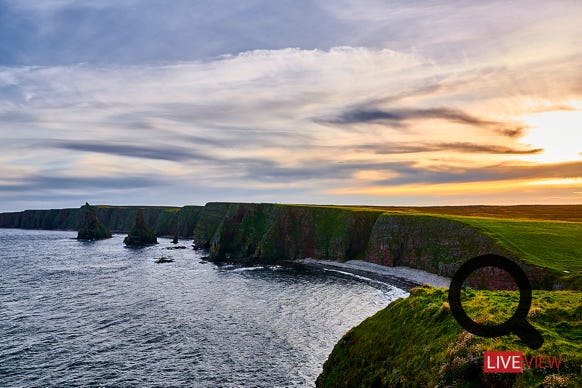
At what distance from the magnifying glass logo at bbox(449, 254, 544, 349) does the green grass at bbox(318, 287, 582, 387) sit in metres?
0.47

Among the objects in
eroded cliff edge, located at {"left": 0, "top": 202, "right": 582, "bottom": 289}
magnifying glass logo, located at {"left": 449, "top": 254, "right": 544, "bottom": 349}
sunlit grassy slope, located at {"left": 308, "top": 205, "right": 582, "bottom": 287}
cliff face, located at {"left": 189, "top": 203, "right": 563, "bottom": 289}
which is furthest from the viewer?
cliff face, located at {"left": 189, "top": 203, "right": 563, "bottom": 289}

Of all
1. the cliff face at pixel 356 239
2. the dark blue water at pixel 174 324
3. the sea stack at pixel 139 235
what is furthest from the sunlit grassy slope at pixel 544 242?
the sea stack at pixel 139 235

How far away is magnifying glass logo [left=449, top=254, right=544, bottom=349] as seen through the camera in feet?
58.1

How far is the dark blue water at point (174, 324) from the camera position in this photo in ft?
132

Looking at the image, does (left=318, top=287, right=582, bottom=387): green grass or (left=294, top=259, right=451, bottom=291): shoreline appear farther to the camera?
(left=294, top=259, right=451, bottom=291): shoreline

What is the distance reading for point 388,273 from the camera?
105 meters

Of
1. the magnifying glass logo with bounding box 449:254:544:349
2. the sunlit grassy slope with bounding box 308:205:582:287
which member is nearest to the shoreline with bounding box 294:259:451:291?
the sunlit grassy slope with bounding box 308:205:582:287

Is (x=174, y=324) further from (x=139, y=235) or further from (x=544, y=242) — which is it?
(x=139, y=235)

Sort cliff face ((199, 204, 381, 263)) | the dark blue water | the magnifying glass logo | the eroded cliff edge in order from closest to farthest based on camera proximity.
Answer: the magnifying glass logo
the dark blue water
the eroded cliff edge
cliff face ((199, 204, 381, 263))

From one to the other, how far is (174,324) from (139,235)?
149 metres

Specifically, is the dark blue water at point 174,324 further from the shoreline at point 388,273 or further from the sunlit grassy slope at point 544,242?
the sunlit grassy slope at point 544,242

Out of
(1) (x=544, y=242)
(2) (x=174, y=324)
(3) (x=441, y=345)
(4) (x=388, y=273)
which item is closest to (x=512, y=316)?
(3) (x=441, y=345)

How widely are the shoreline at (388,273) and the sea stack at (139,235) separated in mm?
101274

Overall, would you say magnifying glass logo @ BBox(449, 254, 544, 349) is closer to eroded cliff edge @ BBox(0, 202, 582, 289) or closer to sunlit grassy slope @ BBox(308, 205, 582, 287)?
sunlit grassy slope @ BBox(308, 205, 582, 287)
